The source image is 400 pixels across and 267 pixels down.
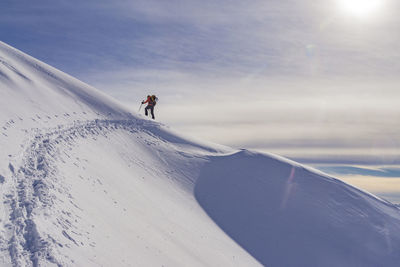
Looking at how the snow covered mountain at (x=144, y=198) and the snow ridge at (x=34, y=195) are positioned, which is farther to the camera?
the snow covered mountain at (x=144, y=198)

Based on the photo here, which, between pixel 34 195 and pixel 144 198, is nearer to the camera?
pixel 34 195

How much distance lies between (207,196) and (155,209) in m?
6.04

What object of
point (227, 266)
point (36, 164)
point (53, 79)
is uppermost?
point (53, 79)

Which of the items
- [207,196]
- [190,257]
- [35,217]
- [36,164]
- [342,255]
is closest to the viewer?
[35,217]

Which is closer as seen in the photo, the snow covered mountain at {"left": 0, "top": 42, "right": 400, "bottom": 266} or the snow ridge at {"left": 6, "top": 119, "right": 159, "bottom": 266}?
the snow ridge at {"left": 6, "top": 119, "right": 159, "bottom": 266}

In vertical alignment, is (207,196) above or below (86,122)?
below

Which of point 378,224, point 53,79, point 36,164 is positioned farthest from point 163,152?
point 378,224

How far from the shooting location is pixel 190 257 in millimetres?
13617

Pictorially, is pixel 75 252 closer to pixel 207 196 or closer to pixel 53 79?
pixel 207 196

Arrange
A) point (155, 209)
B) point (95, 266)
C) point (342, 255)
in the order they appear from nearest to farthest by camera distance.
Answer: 1. point (95, 266)
2. point (155, 209)
3. point (342, 255)

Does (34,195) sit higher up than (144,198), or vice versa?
(34,195)

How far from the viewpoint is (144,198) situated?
54.8ft

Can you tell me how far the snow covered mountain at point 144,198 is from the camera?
33.3 feet

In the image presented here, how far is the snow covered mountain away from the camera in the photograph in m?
10.1
